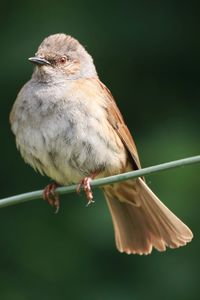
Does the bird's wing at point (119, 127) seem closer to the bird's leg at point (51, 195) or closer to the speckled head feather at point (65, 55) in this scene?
the speckled head feather at point (65, 55)

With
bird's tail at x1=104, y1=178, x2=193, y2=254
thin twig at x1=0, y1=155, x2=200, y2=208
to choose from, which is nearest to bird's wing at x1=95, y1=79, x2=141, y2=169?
bird's tail at x1=104, y1=178, x2=193, y2=254

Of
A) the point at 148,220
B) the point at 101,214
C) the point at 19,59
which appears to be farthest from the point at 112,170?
the point at 19,59

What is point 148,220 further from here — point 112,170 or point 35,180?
point 35,180

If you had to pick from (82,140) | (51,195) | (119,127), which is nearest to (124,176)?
(82,140)

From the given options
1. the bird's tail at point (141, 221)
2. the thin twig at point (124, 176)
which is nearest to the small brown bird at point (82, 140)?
the bird's tail at point (141, 221)

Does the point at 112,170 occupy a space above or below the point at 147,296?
above

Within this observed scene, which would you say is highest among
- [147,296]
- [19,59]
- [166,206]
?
[19,59]

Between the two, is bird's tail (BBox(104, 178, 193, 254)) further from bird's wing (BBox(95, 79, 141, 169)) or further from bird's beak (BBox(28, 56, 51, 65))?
bird's beak (BBox(28, 56, 51, 65))
